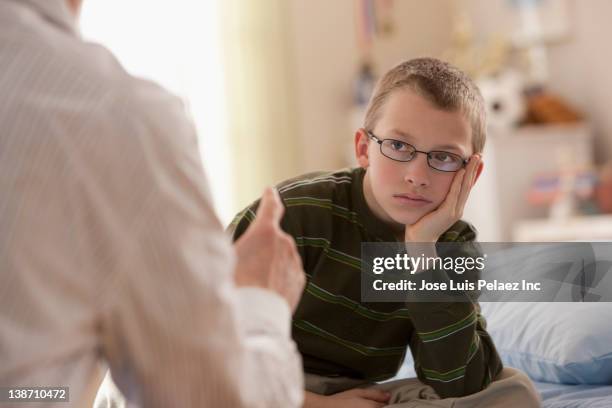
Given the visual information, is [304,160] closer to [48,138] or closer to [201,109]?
[201,109]

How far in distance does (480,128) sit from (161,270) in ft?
3.24

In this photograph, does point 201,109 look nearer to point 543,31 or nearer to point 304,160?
point 304,160

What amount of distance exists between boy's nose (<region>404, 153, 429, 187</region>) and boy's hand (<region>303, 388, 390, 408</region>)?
1.24ft

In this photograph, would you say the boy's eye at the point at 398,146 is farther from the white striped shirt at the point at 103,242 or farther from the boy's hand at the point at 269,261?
the white striped shirt at the point at 103,242

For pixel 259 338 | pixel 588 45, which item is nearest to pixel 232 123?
pixel 588 45

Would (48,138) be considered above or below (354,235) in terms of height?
above

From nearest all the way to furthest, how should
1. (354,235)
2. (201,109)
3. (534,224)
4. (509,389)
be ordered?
1. (509,389)
2. (354,235)
3. (534,224)
4. (201,109)

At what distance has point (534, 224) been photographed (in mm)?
4621

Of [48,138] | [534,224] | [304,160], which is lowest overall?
[534,224]

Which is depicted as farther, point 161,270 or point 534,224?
point 534,224

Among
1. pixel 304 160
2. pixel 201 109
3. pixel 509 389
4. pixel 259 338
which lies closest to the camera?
pixel 259 338

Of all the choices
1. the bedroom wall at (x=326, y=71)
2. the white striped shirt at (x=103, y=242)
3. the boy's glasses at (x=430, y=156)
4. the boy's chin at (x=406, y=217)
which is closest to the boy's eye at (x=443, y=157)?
the boy's glasses at (x=430, y=156)

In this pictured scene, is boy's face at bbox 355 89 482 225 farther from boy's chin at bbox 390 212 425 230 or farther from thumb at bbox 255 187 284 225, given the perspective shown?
thumb at bbox 255 187 284 225
